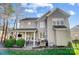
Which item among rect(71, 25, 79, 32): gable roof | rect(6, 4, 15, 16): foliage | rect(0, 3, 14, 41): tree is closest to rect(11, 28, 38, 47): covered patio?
rect(0, 3, 14, 41): tree

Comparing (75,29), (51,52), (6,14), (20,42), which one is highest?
(6,14)

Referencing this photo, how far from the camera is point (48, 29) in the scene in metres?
2.52

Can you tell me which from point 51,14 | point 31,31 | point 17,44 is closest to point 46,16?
point 51,14

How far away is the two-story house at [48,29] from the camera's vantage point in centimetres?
249

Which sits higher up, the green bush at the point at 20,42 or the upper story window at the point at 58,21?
the upper story window at the point at 58,21

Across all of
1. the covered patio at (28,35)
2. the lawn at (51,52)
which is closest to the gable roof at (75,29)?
the lawn at (51,52)

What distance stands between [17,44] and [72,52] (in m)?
0.61

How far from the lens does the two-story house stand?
249 centimetres

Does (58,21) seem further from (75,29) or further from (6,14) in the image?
(6,14)

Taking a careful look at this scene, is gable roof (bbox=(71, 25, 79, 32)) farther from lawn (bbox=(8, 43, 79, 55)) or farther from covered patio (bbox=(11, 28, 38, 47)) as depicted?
covered patio (bbox=(11, 28, 38, 47))

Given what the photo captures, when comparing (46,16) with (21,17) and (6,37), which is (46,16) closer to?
(21,17)

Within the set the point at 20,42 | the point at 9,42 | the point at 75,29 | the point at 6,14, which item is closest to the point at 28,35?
the point at 20,42

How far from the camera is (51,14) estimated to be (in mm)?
2525

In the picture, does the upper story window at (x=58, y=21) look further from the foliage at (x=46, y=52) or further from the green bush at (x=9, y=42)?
the green bush at (x=9, y=42)
